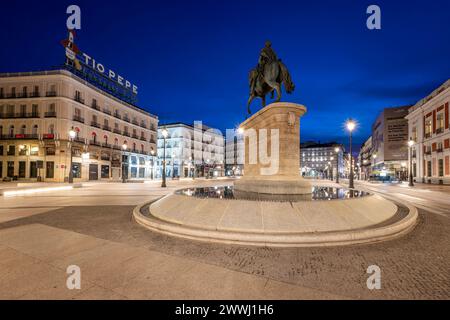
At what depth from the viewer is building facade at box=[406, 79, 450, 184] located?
120ft

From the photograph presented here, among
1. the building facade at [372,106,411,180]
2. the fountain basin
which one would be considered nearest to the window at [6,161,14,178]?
the fountain basin

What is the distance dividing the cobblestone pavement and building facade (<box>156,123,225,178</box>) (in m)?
63.6

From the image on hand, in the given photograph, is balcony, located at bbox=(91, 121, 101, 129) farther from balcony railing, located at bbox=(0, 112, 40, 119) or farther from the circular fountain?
the circular fountain

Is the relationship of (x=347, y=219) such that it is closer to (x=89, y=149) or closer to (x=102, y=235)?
(x=102, y=235)

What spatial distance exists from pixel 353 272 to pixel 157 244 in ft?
13.7

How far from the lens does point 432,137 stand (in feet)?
135

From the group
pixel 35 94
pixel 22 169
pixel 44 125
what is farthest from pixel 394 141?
pixel 22 169

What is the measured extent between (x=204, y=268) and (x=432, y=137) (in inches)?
2054

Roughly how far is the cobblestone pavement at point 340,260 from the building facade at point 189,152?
209 feet

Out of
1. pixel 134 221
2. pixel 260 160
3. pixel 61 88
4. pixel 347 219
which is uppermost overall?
pixel 61 88

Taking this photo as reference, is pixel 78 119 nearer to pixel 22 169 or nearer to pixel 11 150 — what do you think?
pixel 11 150

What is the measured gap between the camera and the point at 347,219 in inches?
254

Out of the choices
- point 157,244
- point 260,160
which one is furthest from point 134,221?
point 260,160
